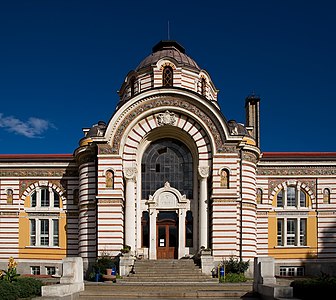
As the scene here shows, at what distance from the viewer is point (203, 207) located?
34.3 meters

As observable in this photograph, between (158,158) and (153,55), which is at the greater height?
(153,55)


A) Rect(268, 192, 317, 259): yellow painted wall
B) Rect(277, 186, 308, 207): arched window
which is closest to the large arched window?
Rect(277, 186, 308, 207): arched window

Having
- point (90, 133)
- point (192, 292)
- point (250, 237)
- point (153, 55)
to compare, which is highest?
point (153, 55)

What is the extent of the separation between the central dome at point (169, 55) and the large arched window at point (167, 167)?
7.67 metres

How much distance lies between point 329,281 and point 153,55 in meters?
26.5

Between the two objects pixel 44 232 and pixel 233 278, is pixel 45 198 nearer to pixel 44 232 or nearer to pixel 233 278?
pixel 44 232

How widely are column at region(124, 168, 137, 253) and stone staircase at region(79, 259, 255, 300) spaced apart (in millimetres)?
1871

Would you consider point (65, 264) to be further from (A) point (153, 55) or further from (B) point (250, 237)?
(A) point (153, 55)

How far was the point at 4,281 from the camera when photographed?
75.9ft

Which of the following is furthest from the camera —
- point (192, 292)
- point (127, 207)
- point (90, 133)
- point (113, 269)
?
point (90, 133)

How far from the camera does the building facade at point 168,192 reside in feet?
113

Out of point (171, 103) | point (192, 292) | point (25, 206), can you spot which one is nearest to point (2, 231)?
point (25, 206)

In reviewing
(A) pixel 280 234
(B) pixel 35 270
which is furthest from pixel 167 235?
(B) pixel 35 270

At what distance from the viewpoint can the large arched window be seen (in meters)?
36.0
